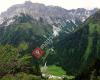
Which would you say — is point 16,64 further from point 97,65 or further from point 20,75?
point 97,65

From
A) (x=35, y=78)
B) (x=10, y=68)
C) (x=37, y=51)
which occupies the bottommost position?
(x=35, y=78)

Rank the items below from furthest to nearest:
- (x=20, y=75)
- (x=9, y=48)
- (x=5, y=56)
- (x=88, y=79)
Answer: (x=9, y=48)
(x=5, y=56)
(x=20, y=75)
(x=88, y=79)

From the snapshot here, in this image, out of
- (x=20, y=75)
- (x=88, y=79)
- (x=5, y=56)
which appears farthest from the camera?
(x=5, y=56)

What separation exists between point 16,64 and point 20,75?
137 inches

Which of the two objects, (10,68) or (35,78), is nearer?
(10,68)

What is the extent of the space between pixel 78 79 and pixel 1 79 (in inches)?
424

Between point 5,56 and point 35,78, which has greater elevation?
point 5,56

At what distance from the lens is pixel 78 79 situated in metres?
44.1

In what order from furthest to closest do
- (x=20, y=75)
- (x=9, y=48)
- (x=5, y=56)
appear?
1. (x=9, y=48)
2. (x=5, y=56)
3. (x=20, y=75)

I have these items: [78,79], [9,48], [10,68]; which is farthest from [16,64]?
[78,79]

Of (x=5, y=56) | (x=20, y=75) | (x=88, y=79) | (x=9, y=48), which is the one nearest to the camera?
(x=88, y=79)

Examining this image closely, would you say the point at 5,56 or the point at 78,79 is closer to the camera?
the point at 78,79

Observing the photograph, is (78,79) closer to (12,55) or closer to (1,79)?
(1,79)

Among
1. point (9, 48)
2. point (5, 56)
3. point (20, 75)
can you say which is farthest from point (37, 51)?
point (9, 48)
